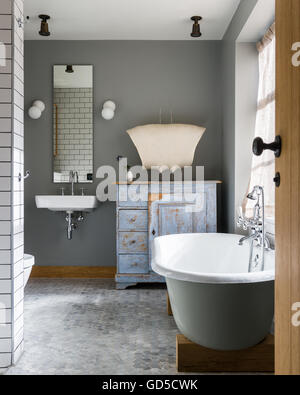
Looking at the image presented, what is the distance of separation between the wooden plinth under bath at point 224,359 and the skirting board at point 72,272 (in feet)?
7.43

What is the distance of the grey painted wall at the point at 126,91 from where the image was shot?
404 cm

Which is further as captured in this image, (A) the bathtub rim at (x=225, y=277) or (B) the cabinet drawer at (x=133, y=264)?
(B) the cabinet drawer at (x=133, y=264)

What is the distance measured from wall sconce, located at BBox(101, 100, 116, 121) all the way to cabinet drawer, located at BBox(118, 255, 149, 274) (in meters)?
1.52

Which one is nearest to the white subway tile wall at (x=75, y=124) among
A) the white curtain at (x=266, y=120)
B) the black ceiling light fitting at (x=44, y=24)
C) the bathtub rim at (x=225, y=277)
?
the black ceiling light fitting at (x=44, y=24)

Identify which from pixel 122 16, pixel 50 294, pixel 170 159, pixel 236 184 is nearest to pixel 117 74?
pixel 122 16

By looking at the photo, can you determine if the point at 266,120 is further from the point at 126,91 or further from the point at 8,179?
the point at 8,179

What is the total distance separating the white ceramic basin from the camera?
11.8 feet

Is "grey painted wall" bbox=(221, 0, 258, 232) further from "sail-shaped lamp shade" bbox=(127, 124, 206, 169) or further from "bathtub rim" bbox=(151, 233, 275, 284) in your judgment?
"bathtub rim" bbox=(151, 233, 275, 284)

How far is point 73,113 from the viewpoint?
159 inches

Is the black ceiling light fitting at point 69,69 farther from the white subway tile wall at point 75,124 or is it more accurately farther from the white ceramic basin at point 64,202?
the white ceramic basin at point 64,202

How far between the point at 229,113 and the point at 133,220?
144 centimetres

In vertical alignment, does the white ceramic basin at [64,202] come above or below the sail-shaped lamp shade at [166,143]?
below

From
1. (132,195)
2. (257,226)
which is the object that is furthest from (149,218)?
(257,226)

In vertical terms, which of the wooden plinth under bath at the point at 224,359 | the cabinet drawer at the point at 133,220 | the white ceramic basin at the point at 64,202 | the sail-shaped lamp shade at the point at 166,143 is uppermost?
the sail-shaped lamp shade at the point at 166,143
